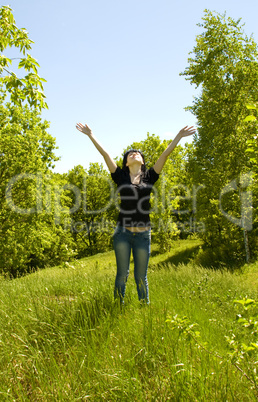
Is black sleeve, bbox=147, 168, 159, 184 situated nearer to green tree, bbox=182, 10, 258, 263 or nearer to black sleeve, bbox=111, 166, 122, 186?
black sleeve, bbox=111, 166, 122, 186

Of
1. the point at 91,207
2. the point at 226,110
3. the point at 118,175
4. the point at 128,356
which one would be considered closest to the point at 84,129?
the point at 118,175

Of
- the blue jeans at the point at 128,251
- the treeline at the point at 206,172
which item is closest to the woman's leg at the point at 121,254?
the blue jeans at the point at 128,251

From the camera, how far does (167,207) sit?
2128 centimetres

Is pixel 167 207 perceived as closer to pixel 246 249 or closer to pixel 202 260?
pixel 202 260

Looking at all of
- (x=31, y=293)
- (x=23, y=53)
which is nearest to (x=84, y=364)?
(x=31, y=293)

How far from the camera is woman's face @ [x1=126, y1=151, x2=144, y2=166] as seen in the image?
417 centimetres

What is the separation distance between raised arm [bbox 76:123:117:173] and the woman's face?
0.65 ft

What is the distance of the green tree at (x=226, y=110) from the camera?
12562 mm

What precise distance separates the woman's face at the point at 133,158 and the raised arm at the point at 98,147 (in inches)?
7.8

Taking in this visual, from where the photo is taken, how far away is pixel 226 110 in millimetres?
12969

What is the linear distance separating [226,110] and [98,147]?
1016cm

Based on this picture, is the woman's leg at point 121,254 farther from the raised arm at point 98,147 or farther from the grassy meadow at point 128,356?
the raised arm at point 98,147

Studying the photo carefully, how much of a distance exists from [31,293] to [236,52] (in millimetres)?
12133

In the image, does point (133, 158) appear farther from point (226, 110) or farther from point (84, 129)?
point (226, 110)
